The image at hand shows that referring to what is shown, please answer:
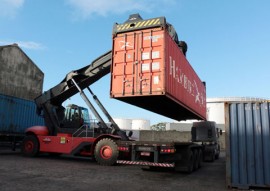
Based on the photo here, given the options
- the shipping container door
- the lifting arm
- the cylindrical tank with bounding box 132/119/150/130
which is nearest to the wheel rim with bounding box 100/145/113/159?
the lifting arm

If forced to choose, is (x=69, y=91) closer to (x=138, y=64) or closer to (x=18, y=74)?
(x=138, y=64)

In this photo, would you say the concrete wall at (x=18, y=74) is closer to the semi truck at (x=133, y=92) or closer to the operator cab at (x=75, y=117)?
the semi truck at (x=133, y=92)

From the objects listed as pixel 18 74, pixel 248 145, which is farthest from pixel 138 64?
pixel 18 74

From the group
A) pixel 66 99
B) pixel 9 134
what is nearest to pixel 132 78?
pixel 66 99

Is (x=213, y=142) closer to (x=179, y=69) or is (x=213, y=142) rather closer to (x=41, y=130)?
(x=179, y=69)

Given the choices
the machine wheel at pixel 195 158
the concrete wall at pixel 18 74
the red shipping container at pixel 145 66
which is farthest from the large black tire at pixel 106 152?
the concrete wall at pixel 18 74

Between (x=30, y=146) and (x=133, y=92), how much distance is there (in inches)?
312

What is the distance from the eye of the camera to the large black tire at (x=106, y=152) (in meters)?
11.7

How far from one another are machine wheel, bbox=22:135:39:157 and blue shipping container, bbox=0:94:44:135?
2.21 meters

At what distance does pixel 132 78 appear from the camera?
30.6ft

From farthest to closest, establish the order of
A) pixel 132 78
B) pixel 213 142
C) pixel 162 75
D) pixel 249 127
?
pixel 213 142, pixel 132 78, pixel 162 75, pixel 249 127

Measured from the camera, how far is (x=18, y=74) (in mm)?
27719

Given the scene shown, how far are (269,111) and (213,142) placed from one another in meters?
9.89

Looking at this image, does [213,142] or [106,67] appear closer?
[106,67]
